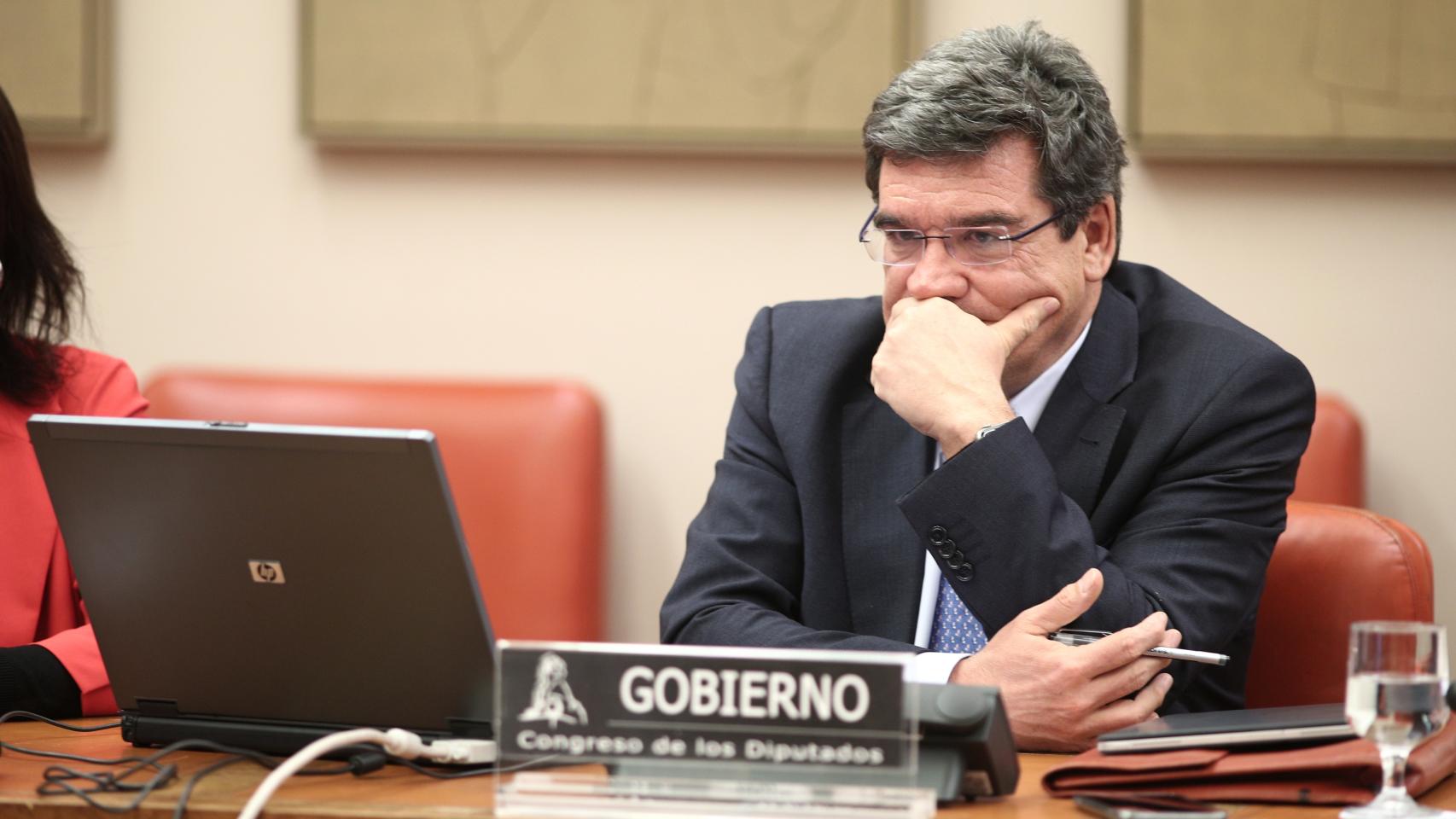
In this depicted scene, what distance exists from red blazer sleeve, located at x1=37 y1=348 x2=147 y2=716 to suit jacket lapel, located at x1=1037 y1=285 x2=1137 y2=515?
3.61 ft

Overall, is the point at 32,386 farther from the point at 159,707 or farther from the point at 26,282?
the point at 159,707

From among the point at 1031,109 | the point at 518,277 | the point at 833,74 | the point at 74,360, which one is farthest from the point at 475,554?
the point at 1031,109

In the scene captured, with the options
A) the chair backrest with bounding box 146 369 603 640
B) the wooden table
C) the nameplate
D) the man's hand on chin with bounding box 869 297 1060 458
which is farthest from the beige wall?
the nameplate

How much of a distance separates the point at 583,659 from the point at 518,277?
160 cm

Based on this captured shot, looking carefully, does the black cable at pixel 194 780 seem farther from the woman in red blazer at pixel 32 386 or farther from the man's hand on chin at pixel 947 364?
the man's hand on chin at pixel 947 364

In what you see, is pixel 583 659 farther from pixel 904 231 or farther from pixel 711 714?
pixel 904 231

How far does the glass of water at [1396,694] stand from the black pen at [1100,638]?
0.30m

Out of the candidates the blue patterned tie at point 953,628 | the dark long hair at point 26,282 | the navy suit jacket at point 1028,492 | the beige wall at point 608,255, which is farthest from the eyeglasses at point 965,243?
the dark long hair at point 26,282

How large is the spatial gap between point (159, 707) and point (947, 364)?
36.0 inches

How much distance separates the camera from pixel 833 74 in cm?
250

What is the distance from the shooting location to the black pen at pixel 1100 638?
144 centimetres

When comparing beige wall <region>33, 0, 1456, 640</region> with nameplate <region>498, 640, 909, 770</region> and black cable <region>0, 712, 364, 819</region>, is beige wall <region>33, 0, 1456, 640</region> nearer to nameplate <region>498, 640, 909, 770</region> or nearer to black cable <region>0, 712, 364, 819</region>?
black cable <region>0, 712, 364, 819</region>

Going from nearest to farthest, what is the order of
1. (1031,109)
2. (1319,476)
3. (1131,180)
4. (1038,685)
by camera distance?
(1038,685) < (1031,109) < (1319,476) < (1131,180)

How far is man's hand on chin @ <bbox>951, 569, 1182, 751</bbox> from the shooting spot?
146 centimetres
